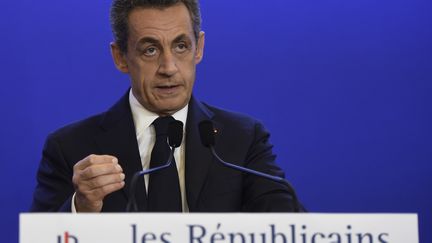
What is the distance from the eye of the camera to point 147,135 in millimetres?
1813

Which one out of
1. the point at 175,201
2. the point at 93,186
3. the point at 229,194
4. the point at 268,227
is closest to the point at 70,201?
the point at 93,186

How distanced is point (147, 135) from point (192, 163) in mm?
143

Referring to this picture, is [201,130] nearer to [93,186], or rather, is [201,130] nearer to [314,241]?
[93,186]

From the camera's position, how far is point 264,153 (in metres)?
1.89

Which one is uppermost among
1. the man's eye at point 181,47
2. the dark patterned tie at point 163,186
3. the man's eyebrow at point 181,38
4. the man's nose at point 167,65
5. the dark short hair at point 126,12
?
the dark short hair at point 126,12

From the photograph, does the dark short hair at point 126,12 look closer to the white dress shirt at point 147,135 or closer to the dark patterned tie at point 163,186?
the white dress shirt at point 147,135

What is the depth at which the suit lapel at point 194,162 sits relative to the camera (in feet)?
5.65

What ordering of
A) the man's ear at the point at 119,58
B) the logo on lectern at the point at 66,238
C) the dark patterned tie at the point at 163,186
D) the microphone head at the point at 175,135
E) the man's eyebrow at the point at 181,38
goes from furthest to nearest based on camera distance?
the man's ear at the point at 119,58 < the man's eyebrow at the point at 181,38 < the dark patterned tie at the point at 163,186 < the microphone head at the point at 175,135 < the logo on lectern at the point at 66,238

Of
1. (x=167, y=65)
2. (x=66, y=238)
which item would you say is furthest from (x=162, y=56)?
(x=66, y=238)

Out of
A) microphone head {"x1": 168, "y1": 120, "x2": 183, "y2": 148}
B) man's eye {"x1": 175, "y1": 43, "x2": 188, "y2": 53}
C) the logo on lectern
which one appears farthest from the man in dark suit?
the logo on lectern

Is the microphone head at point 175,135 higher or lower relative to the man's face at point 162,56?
lower

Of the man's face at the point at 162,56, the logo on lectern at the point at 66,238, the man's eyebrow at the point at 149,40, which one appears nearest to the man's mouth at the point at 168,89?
the man's face at the point at 162,56

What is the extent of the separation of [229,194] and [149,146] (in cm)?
23

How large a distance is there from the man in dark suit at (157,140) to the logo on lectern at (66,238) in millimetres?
612
